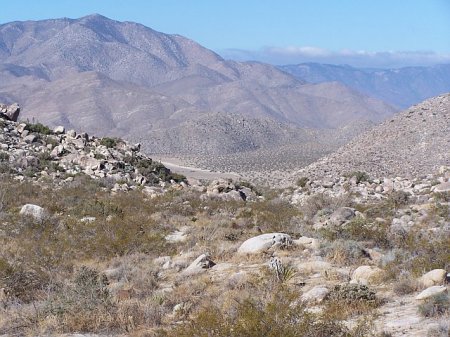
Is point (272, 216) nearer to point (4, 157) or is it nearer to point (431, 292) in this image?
point (431, 292)

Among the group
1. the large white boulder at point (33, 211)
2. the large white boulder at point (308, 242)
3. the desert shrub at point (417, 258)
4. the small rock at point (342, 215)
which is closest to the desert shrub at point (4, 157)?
the large white boulder at point (33, 211)

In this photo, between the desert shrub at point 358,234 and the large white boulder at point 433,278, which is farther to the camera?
the desert shrub at point 358,234

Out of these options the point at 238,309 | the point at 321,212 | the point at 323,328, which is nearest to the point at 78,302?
the point at 238,309

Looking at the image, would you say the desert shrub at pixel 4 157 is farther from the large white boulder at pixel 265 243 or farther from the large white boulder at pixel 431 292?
the large white boulder at pixel 431 292

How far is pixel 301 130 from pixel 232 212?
105009mm

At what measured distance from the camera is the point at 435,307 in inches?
295

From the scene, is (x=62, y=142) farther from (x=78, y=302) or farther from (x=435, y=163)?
(x=435, y=163)

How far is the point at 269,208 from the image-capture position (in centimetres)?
1977

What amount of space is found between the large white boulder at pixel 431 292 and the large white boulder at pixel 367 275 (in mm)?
1194

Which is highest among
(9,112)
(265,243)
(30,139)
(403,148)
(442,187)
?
(9,112)

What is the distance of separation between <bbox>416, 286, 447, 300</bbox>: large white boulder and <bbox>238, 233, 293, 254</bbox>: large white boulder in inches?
169

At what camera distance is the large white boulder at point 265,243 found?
1223 centimetres

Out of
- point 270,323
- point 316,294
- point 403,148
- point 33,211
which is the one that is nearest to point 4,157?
point 33,211

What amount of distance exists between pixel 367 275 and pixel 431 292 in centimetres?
168
